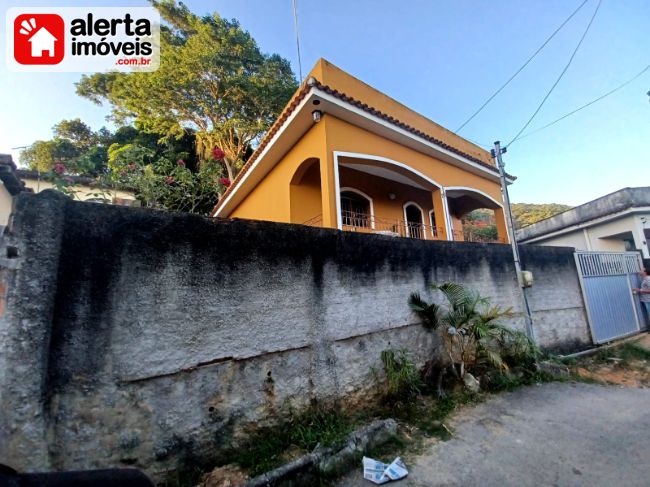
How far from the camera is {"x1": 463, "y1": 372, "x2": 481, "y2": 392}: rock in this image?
3.99 metres

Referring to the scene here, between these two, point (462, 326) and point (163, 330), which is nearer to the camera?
point (163, 330)

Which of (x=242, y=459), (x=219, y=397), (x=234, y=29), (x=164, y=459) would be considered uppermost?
(x=234, y=29)

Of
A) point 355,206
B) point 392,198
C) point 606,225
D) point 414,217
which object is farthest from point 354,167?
point 606,225

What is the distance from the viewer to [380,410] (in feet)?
11.2

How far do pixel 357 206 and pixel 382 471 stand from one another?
23.4 ft

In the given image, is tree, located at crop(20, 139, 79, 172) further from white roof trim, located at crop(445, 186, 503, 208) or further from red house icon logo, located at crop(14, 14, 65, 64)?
white roof trim, located at crop(445, 186, 503, 208)

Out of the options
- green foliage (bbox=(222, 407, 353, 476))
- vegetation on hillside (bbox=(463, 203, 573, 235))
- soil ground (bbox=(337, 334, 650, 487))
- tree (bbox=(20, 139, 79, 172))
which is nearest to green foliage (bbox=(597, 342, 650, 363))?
soil ground (bbox=(337, 334, 650, 487))

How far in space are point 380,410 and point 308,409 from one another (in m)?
1.02

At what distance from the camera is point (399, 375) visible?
3.54 meters

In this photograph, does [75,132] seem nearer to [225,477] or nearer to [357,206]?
[357,206]

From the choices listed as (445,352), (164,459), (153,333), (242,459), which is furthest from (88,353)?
(445,352)

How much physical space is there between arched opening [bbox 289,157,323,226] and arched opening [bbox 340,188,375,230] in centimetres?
115

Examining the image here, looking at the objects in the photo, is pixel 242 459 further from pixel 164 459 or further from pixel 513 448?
pixel 513 448

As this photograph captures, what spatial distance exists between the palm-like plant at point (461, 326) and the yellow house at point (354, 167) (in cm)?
229
